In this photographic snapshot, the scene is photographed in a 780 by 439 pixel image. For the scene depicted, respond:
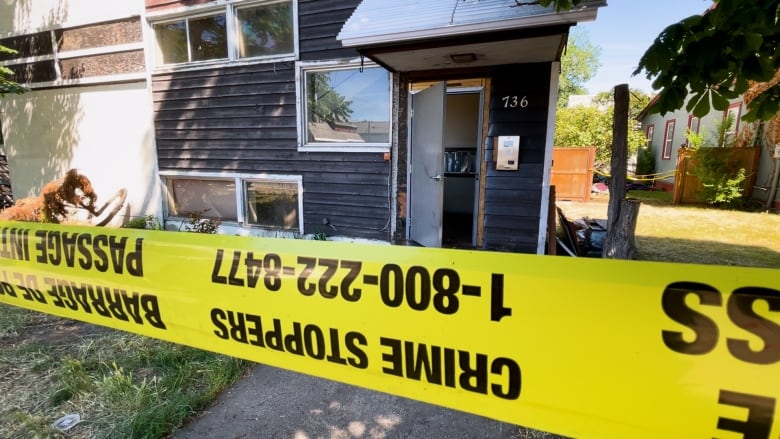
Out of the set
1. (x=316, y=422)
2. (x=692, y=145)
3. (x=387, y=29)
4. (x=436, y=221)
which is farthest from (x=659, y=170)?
(x=316, y=422)

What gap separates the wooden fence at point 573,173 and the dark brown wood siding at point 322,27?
8.99 metres

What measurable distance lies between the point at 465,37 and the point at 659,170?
Answer: 18779mm

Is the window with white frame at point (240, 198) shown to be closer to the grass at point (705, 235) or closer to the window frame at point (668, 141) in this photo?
the grass at point (705, 235)

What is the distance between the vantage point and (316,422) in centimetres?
235

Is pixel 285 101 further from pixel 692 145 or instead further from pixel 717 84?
pixel 692 145

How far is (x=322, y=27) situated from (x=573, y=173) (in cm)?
986

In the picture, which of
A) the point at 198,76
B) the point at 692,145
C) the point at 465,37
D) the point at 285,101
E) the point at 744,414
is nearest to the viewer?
the point at 744,414

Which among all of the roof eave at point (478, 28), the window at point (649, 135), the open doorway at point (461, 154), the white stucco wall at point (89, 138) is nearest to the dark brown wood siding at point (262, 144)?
the white stucco wall at point (89, 138)

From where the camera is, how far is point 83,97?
289 inches

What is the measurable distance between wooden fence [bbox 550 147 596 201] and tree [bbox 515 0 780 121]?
10290 mm

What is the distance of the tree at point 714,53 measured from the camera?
6.09 feet

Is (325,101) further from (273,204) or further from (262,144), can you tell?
(273,204)

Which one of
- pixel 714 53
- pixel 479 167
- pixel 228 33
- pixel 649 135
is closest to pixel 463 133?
pixel 479 167

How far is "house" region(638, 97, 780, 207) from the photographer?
10.1 meters
